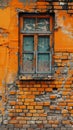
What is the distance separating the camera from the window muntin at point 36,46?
9.15 meters

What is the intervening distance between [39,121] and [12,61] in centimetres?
135

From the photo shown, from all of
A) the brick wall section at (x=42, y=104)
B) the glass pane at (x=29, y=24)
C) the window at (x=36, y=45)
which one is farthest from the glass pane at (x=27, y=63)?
the glass pane at (x=29, y=24)

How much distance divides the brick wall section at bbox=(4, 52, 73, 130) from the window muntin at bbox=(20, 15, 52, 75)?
296 millimetres

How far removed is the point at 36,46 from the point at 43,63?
15.2 inches

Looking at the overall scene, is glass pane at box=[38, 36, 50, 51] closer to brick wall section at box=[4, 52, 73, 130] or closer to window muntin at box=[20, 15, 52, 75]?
window muntin at box=[20, 15, 52, 75]

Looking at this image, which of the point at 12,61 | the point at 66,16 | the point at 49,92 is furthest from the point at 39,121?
the point at 66,16

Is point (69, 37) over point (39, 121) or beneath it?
over

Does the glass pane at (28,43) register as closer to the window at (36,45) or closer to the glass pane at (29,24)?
the window at (36,45)

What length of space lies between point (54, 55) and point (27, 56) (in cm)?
57

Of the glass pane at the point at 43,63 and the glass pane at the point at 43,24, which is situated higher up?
the glass pane at the point at 43,24

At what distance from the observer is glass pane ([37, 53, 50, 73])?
30.0 ft

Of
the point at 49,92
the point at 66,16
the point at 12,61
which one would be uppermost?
the point at 66,16

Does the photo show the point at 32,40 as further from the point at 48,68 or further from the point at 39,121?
the point at 39,121

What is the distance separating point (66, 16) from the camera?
359 inches
